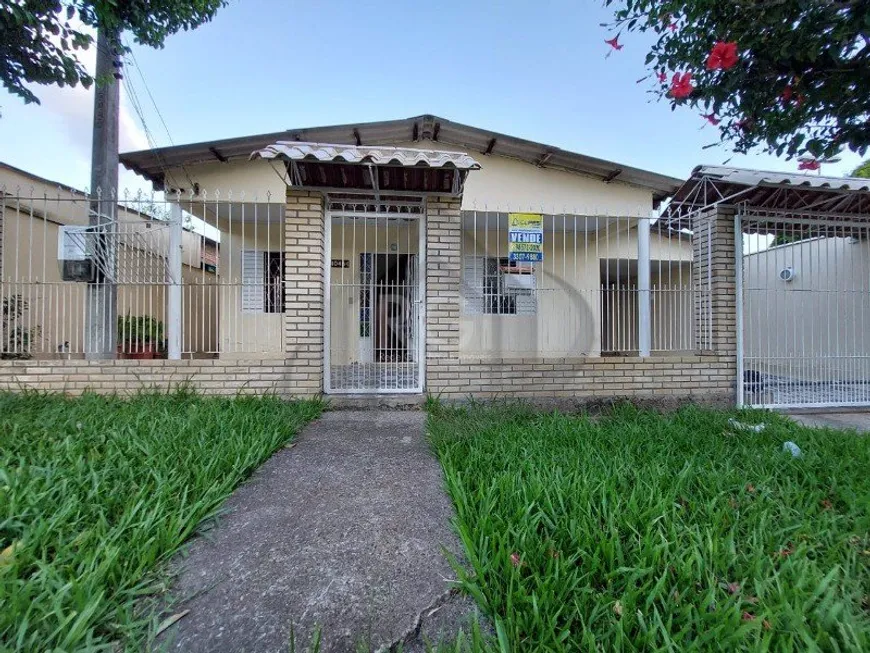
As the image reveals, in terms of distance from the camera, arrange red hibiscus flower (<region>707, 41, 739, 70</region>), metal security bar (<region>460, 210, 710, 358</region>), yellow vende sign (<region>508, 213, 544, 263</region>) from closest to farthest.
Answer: red hibiscus flower (<region>707, 41, 739, 70</region>)
yellow vende sign (<region>508, 213, 544, 263</region>)
metal security bar (<region>460, 210, 710, 358</region>)

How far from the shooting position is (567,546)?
179 cm

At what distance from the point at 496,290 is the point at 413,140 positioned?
346cm

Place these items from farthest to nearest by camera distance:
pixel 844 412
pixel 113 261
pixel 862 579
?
1. pixel 844 412
2. pixel 113 261
3. pixel 862 579

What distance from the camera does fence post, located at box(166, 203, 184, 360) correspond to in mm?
4806

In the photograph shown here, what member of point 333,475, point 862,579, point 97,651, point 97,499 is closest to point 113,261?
point 97,499

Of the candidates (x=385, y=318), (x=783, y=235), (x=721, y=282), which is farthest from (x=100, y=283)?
(x=783, y=235)

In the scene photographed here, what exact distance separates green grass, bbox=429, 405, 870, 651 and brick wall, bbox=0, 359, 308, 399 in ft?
7.62

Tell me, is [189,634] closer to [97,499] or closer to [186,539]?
[186,539]

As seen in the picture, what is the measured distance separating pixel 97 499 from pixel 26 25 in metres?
5.16

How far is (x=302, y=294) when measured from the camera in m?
4.46

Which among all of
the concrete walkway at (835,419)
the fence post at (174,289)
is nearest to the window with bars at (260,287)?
the fence post at (174,289)

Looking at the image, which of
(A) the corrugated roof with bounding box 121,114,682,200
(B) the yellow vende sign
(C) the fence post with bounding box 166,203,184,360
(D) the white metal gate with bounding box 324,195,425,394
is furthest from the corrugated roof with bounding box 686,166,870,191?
(C) the fence post with bounding box 166,203,184,360

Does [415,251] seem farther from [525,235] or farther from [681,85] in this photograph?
[681,85]

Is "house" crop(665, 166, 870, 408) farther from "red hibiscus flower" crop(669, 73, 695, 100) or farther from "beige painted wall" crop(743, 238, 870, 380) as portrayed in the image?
"red hibiscus flower" crop(669, 73, 695, 100)
